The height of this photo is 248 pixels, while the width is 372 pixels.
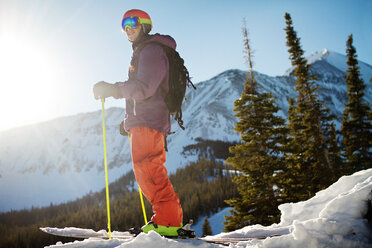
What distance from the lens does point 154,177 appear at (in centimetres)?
274

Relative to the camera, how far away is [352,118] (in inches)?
789

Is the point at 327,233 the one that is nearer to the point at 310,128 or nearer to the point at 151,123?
the point at 151,123

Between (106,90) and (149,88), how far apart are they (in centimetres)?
56

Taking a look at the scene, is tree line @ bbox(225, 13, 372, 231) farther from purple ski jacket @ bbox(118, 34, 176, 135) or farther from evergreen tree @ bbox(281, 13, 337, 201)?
purple ski jacket @ bbox(118, 34, 176, 135)

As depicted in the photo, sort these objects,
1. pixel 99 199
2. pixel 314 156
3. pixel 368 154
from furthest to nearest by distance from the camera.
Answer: pixel 99 199 → pixel 368 154 → pixel 314 156

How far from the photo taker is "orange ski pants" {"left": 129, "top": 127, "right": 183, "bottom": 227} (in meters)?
2.72

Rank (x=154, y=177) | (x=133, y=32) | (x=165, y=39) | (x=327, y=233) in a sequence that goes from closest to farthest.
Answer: (x=327, y=233) → (x=154, y=177) → (x=165, y=39) → (x=133, y=32)

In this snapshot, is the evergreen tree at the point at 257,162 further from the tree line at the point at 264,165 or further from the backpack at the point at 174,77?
the backpack at the point at 174,77

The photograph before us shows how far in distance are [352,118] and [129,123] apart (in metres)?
23.9

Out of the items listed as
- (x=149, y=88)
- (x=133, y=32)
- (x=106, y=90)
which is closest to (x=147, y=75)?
(x=149, y=88)

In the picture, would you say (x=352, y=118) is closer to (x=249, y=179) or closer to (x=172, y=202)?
(x=249, y=179)

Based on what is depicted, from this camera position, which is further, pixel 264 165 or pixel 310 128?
pixel 310 128

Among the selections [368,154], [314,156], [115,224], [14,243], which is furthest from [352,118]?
[14,243]

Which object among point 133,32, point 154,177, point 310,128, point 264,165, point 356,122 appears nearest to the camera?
point 154,177
